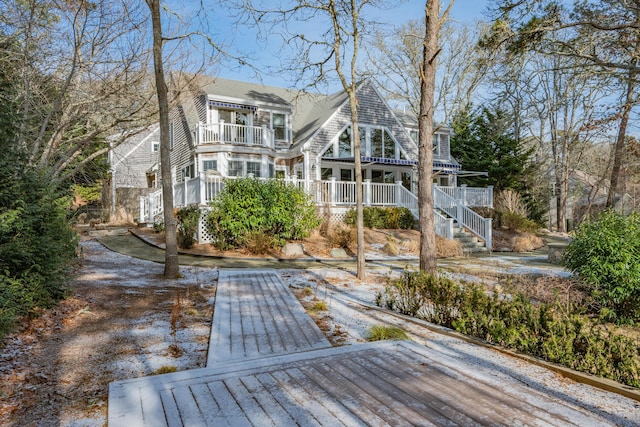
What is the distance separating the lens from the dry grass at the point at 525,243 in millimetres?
15547

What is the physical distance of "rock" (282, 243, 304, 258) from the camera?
464 inches

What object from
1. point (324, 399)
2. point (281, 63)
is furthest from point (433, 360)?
point (281, 63)

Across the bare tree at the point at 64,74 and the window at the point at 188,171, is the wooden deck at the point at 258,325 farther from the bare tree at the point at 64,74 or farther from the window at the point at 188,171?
the window at the point at 188,171

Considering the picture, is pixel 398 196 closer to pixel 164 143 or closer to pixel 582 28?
pixel 582 28

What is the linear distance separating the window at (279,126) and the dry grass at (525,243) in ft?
39.5

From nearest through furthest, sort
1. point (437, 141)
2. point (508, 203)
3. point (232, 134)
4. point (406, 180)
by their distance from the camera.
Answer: point (232, 134), point (508, 203), point (406, 180), point (437, 141)

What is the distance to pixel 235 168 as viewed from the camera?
18.5m

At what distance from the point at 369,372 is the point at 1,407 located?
2663mm

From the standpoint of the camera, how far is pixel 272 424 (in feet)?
7.58

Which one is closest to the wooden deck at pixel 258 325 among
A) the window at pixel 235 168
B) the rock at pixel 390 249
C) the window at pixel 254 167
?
the rock at pixel 390 249

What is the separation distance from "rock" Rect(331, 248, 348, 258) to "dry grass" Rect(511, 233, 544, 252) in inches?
306

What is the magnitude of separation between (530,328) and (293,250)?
858 centimetres

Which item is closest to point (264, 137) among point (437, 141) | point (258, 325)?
point (437, 141)

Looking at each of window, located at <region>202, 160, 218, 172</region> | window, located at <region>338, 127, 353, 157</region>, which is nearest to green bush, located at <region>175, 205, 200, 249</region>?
window, located at <region>202, 160, 218, 172</region>
